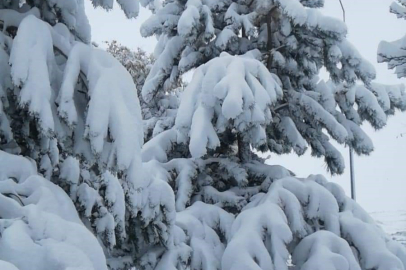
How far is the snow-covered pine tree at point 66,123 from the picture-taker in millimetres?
2213

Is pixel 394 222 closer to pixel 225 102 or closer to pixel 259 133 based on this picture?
pixel 259 133

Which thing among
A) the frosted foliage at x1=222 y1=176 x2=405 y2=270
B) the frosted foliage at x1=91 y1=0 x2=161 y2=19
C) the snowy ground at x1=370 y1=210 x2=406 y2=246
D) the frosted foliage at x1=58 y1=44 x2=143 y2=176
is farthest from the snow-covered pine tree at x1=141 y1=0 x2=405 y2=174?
the snowy ground at x1=370 y1=210 x2=406 y2=246

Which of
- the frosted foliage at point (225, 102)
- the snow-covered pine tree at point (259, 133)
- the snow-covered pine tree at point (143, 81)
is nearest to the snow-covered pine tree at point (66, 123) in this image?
the snow-covered pine tree at point (259, 133)

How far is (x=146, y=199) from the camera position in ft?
11.1

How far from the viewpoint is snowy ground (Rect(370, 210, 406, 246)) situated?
1238cm

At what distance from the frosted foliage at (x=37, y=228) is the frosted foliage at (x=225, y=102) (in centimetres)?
205

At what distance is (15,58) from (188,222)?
256cm

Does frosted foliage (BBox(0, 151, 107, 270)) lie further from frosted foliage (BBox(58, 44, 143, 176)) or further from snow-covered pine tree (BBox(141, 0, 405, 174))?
snow-covered pine tree (BBox(141, 0, 405, 174))

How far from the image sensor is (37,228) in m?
1.89

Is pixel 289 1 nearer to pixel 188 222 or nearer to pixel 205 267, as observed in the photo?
pixel 188 222

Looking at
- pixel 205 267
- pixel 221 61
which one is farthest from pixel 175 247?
pixel 221 61

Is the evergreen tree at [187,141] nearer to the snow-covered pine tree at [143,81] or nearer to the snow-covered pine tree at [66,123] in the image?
the snow-covered pine tree at [66,123]

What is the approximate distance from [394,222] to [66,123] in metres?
13.6

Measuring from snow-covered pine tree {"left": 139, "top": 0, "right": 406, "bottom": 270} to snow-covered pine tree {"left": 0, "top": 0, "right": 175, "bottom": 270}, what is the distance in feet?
3.62
